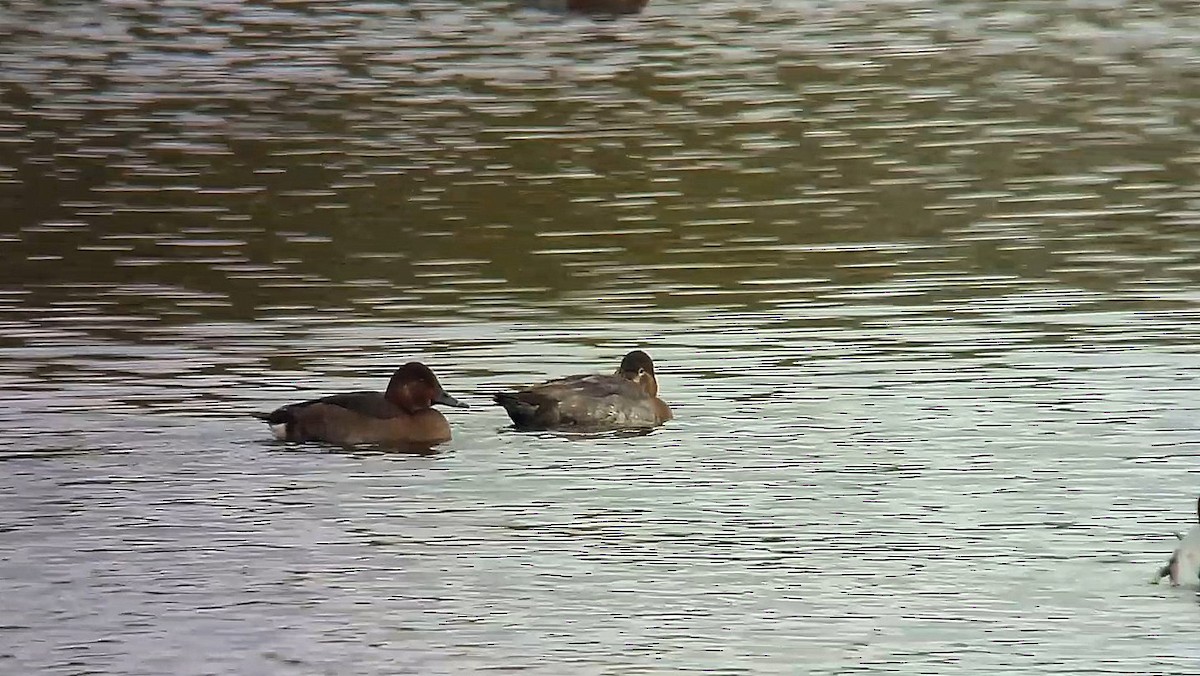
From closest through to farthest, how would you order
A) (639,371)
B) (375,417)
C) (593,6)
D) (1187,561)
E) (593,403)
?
(1187,561) < (375,417) < (593,403) < (639,371) < (593,6)

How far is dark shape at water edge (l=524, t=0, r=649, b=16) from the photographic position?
117 feet

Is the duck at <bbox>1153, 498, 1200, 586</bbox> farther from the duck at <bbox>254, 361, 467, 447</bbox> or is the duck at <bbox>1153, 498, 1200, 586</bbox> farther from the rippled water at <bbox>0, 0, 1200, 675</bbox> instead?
the duck at <bbox>254, 361, 467, 447</bbox>

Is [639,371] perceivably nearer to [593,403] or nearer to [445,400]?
[593,403]

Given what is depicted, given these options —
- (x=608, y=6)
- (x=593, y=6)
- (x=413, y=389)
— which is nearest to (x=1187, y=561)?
(x=413, y=389)

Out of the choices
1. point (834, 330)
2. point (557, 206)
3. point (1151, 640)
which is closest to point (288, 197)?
point (557, 206)

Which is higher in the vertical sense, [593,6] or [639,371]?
[639,371]

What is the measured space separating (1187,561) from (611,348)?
233 inches

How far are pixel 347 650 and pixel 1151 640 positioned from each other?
2757mm

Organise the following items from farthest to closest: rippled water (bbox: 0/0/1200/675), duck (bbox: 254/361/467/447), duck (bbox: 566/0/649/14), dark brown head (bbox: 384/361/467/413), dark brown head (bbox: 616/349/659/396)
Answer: duck (bbox: 566/0/649/14) → dark brown head (bbox: 616/349/659/396) → dark brown head (bbox: 384/361/467/413) → duck (bbox: 254/361/467/447) → rippled water (bbox: 0/0/1200/675)

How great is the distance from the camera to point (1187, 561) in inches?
380

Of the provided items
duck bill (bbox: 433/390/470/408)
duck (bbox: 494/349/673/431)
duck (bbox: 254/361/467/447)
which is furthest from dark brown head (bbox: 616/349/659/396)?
duck (bbox: 254/361/467/447)

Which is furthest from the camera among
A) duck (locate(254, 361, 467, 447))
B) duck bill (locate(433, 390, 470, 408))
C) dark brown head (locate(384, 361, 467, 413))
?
duck bill (locate(433, 390, 470, 408))

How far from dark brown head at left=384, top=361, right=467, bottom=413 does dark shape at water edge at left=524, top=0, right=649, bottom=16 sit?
23.0 meters

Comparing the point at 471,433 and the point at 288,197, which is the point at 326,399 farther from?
the point at 288,197
